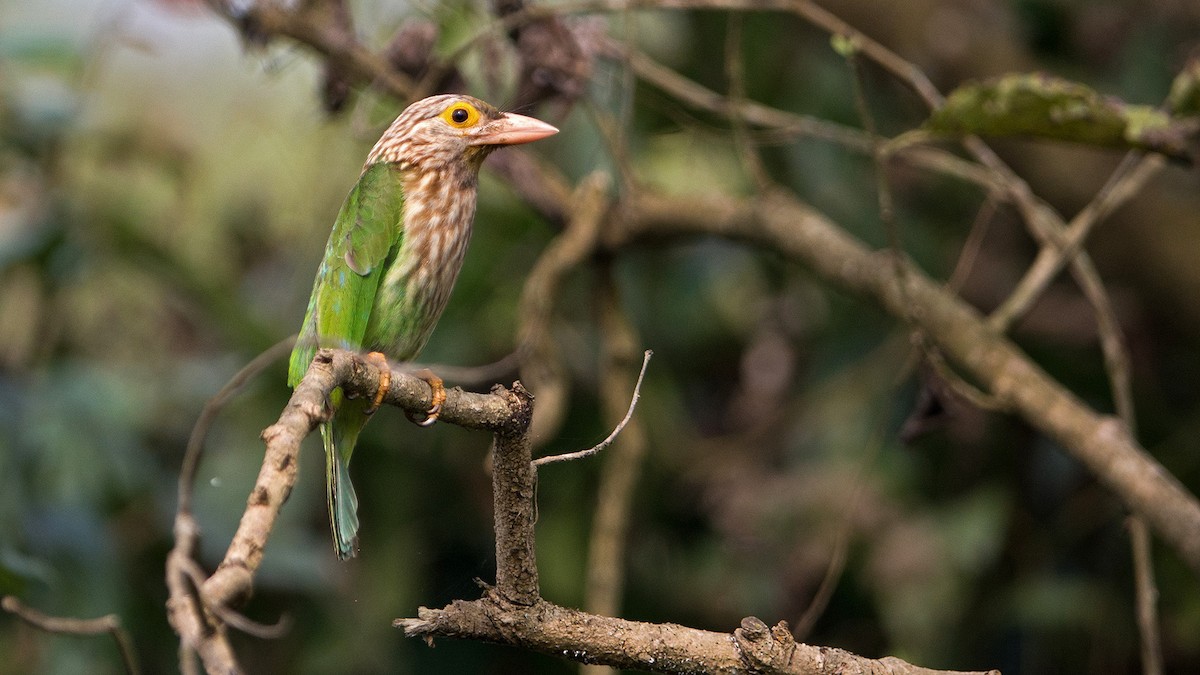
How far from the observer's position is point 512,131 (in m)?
2.57

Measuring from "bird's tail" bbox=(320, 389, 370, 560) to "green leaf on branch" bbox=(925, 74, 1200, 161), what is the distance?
158 centimetres

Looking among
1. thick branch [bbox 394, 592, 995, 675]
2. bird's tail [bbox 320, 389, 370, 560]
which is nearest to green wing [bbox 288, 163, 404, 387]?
bird's tail [bbox 320, 389, 370, 560]

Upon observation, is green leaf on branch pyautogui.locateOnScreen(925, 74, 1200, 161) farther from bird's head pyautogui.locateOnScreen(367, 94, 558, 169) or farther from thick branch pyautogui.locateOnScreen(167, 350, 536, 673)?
thick branch pyautogui.locateOnScreen(167, 350, 536, 673)

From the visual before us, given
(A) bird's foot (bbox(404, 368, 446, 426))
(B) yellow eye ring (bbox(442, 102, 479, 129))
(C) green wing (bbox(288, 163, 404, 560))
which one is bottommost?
(A) bird's foot (bbox(404, 368, 446, 426))

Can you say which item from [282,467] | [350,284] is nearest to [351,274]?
[350,284]

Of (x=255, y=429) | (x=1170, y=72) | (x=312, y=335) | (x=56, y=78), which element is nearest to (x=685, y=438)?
(x=255, y=429)

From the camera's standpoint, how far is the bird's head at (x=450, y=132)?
2598 mm

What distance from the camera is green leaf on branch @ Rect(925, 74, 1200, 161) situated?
3014mm

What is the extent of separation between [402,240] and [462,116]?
0.94 feet

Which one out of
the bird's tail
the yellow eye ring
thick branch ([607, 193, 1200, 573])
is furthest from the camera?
thick branch ([607, 193, 1200, 573])

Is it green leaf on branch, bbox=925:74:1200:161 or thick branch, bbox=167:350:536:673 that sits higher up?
green leaf on branch, bbox=925:74:1200:161

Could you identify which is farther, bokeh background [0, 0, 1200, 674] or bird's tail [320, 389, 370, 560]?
bokeh background [0, 0, 1200, 674]

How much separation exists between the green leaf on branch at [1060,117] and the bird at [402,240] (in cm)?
115

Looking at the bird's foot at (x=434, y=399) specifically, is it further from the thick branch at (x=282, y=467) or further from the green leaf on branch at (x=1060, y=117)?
the green leaf on branch at (x=1060, y=117)
